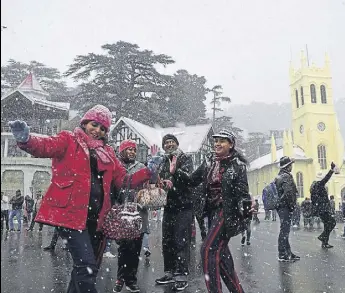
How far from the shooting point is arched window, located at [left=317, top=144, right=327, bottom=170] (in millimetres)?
49125

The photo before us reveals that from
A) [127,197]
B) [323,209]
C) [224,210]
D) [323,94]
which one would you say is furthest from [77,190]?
[323,94]

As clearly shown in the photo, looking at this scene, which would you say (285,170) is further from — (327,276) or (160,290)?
(160,290)

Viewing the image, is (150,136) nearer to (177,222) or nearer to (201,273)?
(201,273)

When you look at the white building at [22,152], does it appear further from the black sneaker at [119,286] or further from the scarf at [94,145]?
the scarf at [94,145]

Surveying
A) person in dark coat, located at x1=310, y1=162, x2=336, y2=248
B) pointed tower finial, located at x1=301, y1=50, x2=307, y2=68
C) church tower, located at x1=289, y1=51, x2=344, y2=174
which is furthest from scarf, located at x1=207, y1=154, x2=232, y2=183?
pointed tower finial, located at x1=301, y1=50, x2=307, y2=68

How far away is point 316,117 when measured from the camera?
52.2 meters

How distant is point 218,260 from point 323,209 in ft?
20.2

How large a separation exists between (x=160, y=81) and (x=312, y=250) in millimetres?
26897

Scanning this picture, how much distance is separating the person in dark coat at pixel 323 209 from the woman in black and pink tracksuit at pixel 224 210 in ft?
18.0

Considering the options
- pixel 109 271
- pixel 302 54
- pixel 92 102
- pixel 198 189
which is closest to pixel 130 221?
pixel 198 189

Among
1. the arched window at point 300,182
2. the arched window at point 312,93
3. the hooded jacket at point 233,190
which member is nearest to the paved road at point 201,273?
the hooded jacket at point 233,190

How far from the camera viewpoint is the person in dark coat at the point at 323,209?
852 cm

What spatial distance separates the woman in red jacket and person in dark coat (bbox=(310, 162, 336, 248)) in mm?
6580

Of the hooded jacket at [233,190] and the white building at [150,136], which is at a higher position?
the white building at [150,136]
